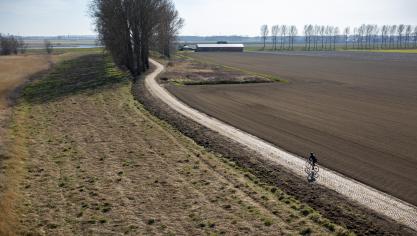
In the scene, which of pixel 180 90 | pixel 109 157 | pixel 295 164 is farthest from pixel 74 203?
pixel 180 90

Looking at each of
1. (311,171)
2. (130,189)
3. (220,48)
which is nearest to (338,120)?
(311,171)

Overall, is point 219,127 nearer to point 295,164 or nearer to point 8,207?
point 295,164

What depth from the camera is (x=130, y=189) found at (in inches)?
606

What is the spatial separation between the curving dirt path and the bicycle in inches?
7.8

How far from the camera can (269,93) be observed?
41.2 metres

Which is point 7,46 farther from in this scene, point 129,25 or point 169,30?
point 129,25

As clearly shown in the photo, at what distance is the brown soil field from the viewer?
17984 millimetres

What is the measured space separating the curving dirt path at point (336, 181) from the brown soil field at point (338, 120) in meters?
0.57

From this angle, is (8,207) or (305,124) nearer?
(8,207)

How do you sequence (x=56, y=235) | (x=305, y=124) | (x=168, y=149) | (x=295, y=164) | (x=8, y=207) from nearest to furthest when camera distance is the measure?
1. (x=56, y=235)
2. (x=8, y=207)
3. (x=295, y=164)
4. (x=168, y=149)
5. (x=305, y=124)

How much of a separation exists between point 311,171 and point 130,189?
7.67 meters

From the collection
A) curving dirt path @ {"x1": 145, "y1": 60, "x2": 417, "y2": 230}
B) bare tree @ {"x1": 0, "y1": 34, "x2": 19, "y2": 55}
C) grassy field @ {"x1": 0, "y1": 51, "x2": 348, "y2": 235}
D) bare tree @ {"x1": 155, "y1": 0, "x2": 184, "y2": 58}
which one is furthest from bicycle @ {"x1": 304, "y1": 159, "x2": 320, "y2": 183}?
bare tree @ {"x1": 0, "y1": 34, "x2": 19, "y2": 55}

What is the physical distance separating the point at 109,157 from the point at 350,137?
1338cm

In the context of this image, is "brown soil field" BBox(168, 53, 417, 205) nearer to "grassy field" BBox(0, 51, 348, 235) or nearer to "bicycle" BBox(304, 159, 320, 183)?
"bicycle" BBox(304, 159, 320, 183)
